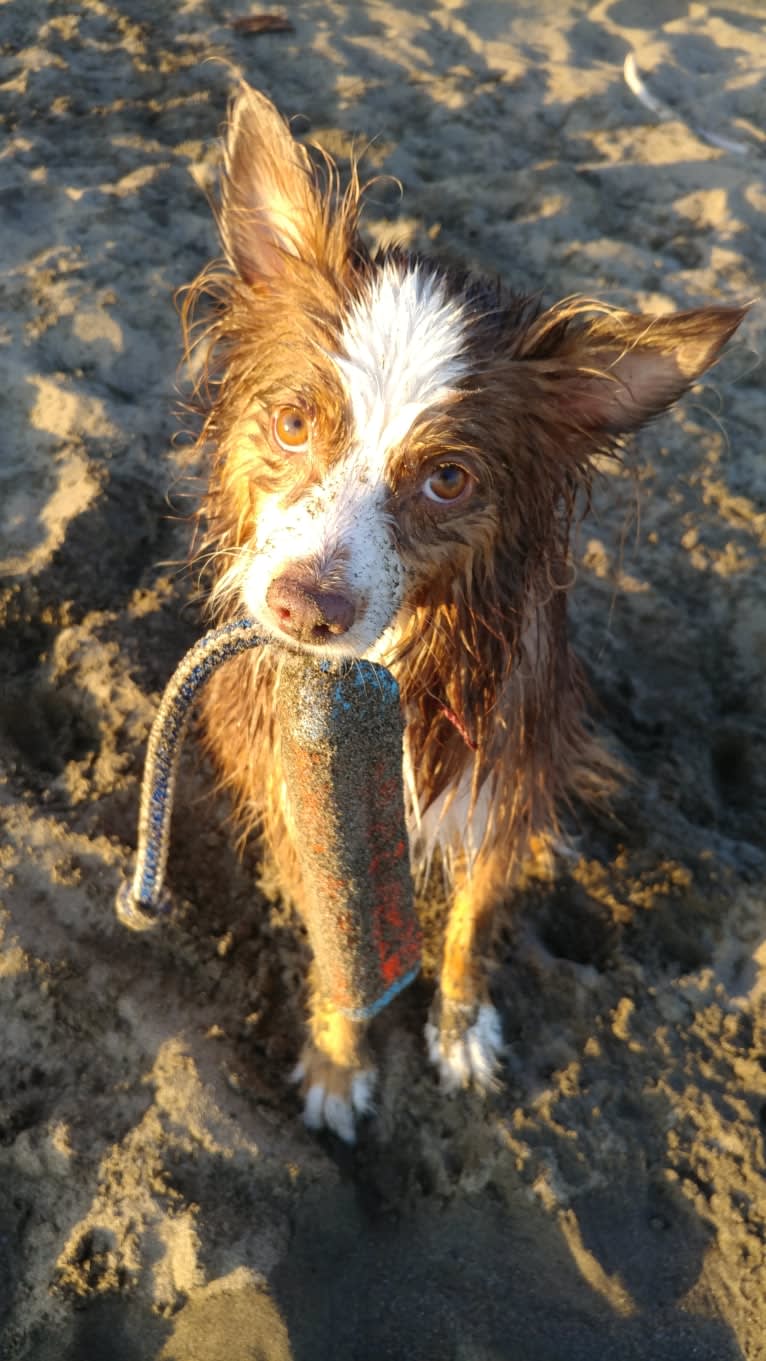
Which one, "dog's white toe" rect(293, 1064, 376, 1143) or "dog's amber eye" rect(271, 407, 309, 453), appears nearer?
"dog's amber eye" rect(271, 407, 309, 453)

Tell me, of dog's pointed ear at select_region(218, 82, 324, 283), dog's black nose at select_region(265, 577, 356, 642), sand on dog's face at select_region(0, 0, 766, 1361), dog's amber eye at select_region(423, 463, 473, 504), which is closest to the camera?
dog's black nose at select_region(265, 577, 356, 642)

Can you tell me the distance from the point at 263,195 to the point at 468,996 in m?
2.32

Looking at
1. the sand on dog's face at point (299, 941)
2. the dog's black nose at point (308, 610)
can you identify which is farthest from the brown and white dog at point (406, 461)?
the sand on dog's face at point (299, 941)

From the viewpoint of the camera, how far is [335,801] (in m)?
2.08

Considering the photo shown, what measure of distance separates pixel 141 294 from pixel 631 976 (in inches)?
138

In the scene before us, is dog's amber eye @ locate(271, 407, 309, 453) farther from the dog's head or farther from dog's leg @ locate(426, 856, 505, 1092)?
dog's leg @ locate(426, 856, 505, 1092)

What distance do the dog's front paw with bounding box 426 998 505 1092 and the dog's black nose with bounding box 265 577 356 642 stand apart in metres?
1.58

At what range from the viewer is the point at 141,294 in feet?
14.7

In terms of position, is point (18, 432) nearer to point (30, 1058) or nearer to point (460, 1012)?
point (30, 1058)

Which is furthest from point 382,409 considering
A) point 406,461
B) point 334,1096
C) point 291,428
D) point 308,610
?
point 334,1096

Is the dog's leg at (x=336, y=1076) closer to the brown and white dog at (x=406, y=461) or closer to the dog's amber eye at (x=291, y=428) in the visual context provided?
the brown and white dog at (x=406, y=461)

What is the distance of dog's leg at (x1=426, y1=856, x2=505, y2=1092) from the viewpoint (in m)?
2.96

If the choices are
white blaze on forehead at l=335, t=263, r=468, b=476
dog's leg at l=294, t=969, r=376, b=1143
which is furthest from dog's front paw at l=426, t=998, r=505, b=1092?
white blaze on forehead at l=335, t=263, r=468, b=476

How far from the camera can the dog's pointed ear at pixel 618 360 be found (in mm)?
2102
